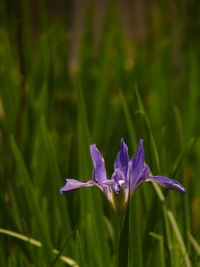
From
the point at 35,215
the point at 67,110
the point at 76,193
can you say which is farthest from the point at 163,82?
the point at 35,215

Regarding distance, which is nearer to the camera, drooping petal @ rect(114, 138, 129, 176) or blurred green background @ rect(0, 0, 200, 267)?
drooping petal @ rect(114, 138, 129, 176)

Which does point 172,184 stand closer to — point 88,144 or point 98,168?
point 98,168

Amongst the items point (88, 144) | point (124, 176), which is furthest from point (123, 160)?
point (88, 144)

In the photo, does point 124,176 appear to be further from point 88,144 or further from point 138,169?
point 88,144

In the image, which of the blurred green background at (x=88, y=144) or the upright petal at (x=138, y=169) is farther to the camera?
the blurred green background at (x=88, y=144)

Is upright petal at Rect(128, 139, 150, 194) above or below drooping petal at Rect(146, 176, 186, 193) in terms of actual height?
above

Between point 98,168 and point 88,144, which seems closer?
point 98,168

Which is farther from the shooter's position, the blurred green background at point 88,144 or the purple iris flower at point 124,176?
the blurred green background at point 88,144

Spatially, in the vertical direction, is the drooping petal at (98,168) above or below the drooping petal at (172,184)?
above

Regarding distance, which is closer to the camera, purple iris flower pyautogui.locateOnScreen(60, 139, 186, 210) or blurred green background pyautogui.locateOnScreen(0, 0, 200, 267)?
purple iris flower pyautogui.locateOnScreen(60, 139, 186, 210)
